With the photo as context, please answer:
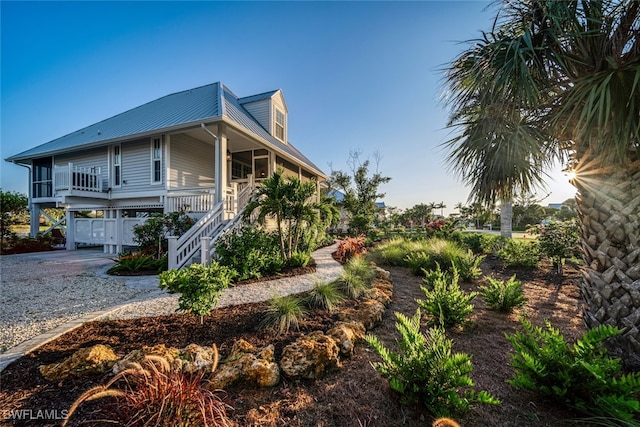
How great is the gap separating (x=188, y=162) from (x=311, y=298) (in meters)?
9.23

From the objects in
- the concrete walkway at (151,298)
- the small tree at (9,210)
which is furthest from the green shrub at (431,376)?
the small tree at (9,210)

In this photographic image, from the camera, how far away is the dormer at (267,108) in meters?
12.7

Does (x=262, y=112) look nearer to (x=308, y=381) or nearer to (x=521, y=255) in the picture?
(x=521, y=255)

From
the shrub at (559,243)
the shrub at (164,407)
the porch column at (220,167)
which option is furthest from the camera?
the porch column at (220,167)

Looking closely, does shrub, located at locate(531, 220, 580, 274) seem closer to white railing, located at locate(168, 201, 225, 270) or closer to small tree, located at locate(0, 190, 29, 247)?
white railing, located at locate(168, 201, 225, 270)

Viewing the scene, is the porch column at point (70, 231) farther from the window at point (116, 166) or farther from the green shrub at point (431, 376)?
the green shrub at point (431, 376)

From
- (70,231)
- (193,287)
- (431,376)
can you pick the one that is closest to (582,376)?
(431,376)

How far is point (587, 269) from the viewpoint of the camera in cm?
272

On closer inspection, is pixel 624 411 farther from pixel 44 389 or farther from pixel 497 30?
pixel 44 389

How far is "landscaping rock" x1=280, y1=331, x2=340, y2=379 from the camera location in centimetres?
227

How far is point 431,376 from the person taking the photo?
6.13 ft

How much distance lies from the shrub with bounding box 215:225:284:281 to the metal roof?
166 inches

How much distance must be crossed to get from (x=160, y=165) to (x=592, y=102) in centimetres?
1163

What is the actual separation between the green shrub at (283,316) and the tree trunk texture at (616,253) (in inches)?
135
